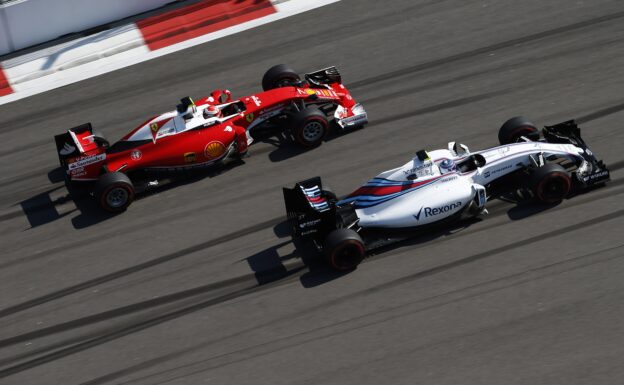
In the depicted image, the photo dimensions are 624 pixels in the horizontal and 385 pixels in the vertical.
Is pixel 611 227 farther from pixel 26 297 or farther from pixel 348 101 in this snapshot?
pixel 26 297

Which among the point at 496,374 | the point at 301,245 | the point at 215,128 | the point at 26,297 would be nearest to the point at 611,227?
the point at 496,374

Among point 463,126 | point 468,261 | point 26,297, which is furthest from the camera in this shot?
point 463,126

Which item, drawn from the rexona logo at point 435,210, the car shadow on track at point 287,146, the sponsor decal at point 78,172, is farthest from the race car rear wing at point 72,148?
the rexona logo at point 435,210

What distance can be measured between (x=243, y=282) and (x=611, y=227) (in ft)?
18.4

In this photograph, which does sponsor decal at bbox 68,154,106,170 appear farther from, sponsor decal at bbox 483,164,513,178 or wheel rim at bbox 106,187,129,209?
sponsor decal at bbox 483,164,513,178

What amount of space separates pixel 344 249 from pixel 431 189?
66.8 inches

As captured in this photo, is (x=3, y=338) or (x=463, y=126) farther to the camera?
(x=463, y=126)

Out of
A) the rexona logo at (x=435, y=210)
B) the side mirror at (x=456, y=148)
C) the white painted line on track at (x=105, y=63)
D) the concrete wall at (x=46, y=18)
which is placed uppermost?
the concrete wall at (x=46, y=18)

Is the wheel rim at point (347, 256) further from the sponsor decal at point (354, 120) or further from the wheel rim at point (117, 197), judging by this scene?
the wheel rim at point (117, 197)

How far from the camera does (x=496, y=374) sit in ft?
37.6

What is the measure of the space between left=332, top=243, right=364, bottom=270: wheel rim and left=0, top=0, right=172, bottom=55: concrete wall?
11.3 meters

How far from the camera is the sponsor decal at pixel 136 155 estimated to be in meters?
15.8

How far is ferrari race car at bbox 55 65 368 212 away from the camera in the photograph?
15.7m

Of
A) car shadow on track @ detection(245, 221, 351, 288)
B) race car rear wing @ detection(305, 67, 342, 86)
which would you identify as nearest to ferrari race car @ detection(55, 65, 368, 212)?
race car rear wing @ detection(305, 67, 342, 86)
